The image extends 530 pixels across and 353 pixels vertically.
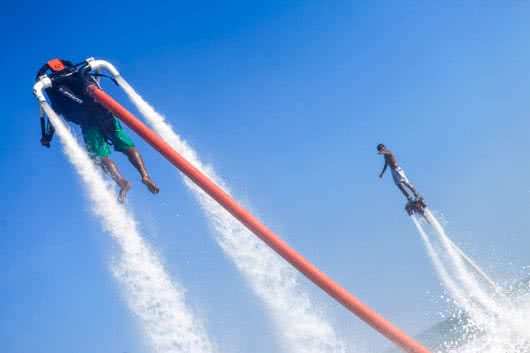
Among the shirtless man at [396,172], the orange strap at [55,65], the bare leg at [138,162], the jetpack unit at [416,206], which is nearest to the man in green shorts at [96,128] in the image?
the bare leg at [138,162]

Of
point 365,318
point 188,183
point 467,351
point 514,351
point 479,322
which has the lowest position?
point 365,318

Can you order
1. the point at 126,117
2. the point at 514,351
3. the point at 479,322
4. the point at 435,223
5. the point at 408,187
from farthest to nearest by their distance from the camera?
1. the point at 479,322
2. the point at 435,223
3. the point at 408,187
4. the point at 514,351
5. the point at 126,117

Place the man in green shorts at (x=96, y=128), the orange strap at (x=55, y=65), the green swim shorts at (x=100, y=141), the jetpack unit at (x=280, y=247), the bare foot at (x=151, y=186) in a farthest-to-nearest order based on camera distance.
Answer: the green swim shorts at (x=100, y=141), the man in green shorts at (x=96, y=128), the bare foot at (x=151, y=186), the orange strap at (x=55, y=65), the jetpack unit at (x=280, y=247)

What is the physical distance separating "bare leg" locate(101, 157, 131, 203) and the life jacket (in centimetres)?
52

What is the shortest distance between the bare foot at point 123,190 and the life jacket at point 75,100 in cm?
103

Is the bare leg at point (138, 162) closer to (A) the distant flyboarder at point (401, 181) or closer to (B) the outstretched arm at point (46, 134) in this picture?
(B) the outstretched arm at point (46, 134)

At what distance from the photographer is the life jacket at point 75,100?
8648 millimetres

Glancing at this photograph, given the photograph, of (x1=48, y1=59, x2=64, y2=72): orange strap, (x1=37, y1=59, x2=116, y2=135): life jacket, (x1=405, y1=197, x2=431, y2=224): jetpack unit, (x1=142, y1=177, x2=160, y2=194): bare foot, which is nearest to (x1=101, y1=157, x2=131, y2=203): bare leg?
(x1=37, y1=59, x2=116, y2=135): life jacket

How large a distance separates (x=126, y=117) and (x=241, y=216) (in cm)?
209

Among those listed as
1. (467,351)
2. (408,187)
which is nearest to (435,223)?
(408,187)

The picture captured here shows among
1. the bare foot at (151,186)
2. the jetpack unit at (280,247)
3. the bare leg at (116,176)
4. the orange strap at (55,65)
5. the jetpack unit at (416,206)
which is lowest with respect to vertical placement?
the jetpack unit at (280,247)

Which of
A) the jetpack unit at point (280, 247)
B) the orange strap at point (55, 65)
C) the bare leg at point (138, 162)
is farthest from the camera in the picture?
the bare leg at point (138, 162)

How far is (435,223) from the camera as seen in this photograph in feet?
67.0

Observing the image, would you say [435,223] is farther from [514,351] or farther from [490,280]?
[514,351]
